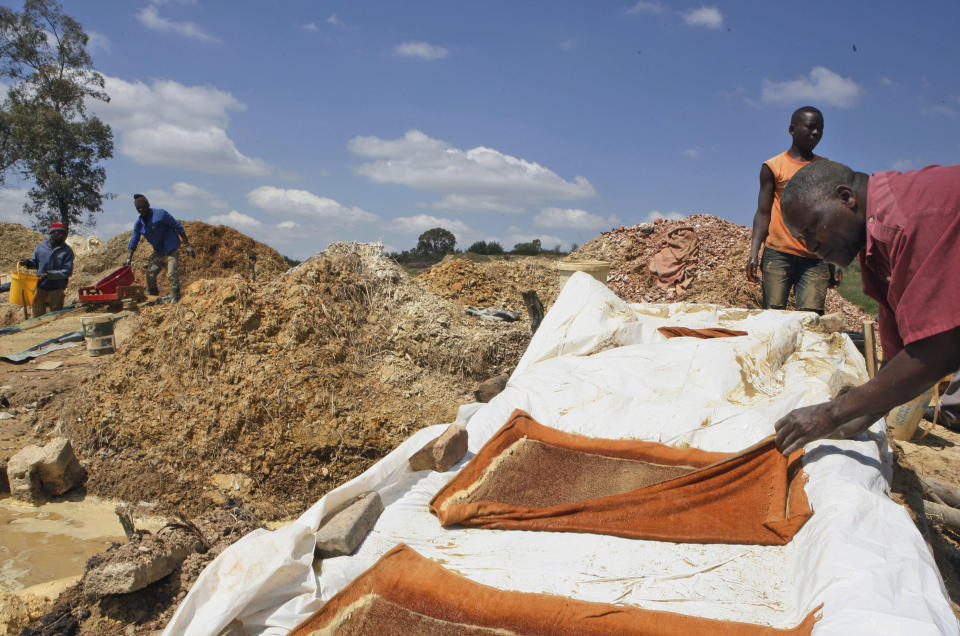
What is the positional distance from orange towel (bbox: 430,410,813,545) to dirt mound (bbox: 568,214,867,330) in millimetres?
5020

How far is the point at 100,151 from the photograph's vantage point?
15.2m

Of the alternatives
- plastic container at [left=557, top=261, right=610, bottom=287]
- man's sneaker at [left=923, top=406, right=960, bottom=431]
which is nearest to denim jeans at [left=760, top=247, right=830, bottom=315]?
man's sneaker at [left=923, top=406, right=960, bottom=431]

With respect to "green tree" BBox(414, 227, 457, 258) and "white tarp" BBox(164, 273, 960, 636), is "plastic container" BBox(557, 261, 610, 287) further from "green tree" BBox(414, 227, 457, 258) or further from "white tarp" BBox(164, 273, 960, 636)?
"green tree" BBox(414, 227, 457, 258)

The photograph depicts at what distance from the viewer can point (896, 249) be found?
1.45 meters

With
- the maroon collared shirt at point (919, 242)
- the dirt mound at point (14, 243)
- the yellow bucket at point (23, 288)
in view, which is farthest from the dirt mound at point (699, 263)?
the dirt mound at point (14, 243)

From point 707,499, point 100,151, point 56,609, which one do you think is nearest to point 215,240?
point 100,151

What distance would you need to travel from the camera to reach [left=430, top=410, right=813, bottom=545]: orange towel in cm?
189

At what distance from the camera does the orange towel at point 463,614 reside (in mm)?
1418

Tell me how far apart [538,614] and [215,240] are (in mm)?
11892

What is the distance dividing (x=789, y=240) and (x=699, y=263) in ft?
18.2

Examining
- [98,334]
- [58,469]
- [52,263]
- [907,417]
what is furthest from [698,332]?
[52,263]

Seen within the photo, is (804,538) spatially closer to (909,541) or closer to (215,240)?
(909,541)

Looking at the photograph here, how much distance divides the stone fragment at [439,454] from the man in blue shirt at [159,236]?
6.39m

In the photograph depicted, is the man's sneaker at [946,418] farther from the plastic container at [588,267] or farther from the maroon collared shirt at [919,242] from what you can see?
the maroon collared shirt at [919,242]
